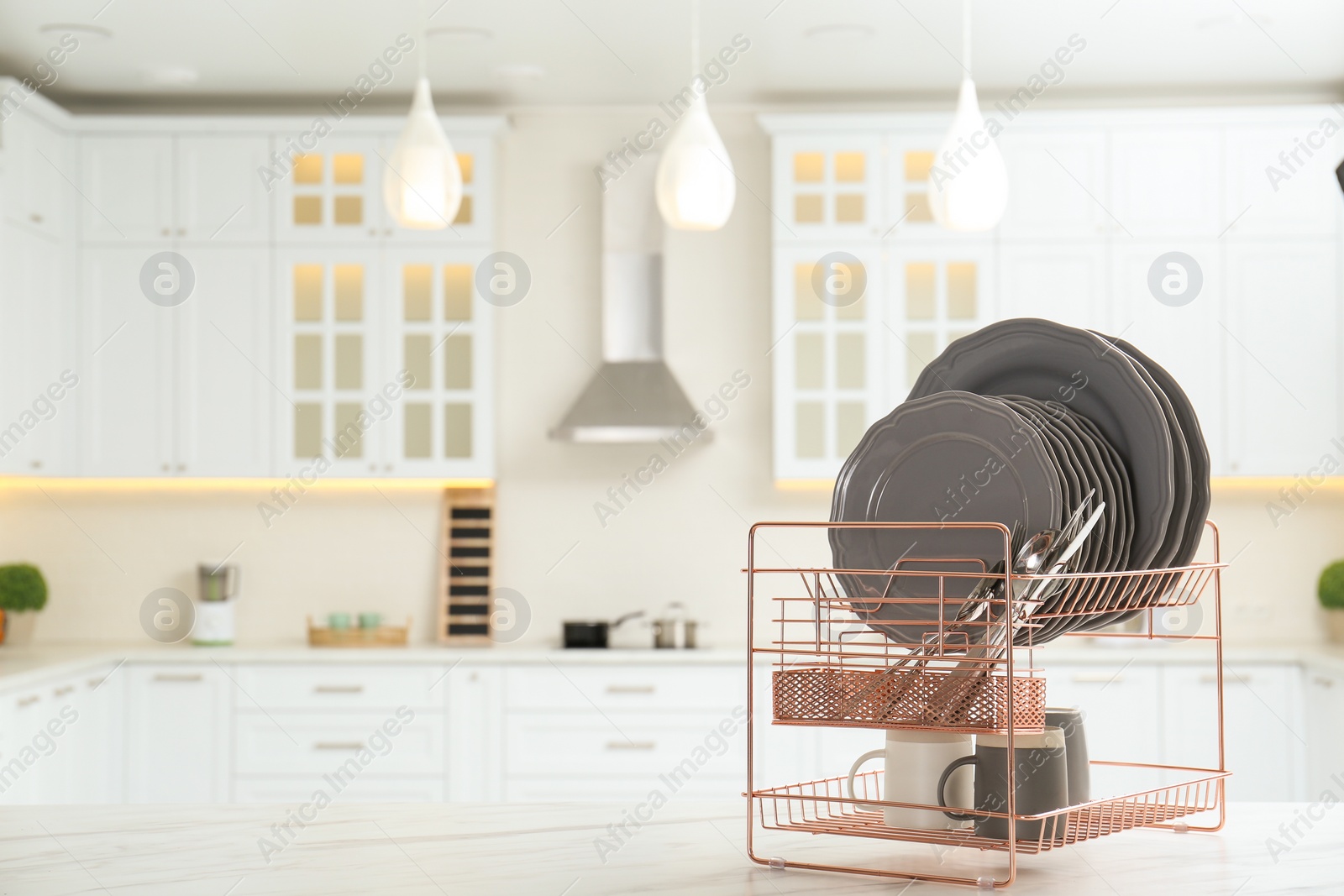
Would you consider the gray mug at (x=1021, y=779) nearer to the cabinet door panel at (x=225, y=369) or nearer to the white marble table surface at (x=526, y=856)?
the white marble table surface at (x=526, y=856)

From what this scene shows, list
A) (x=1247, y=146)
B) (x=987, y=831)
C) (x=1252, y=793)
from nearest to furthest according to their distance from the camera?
(x=987, y=831)
(x=1252, y=793)
(x=1247, y=146)

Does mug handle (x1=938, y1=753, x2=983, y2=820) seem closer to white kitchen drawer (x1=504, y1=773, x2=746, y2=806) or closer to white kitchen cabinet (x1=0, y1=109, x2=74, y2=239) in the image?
white kitchen drawer (x1=504, y1=773, x2=746, y2=806)

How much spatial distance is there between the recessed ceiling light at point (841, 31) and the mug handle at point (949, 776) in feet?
10.3

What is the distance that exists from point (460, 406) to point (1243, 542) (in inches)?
111

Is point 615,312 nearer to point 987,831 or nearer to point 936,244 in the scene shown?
point 936,244

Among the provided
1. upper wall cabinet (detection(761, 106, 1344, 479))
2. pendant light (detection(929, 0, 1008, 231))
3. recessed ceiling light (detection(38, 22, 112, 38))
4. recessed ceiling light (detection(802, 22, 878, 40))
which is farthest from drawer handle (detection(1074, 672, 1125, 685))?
recessed ceiling light (detection(38, 22, 112, 38))

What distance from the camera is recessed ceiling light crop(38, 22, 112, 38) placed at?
370 cm

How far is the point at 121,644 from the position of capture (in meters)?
4.29

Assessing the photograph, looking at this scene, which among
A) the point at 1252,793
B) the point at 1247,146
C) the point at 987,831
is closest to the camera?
the point at 987,831

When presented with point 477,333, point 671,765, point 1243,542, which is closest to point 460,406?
point 477,333

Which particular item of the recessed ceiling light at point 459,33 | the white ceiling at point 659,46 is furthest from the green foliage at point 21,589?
the recessed ceiling light at point 459,33

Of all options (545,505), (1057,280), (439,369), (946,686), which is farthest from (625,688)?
(946,686)

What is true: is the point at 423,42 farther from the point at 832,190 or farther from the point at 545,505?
the point at 545,505

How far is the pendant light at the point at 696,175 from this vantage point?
2.57 metres
